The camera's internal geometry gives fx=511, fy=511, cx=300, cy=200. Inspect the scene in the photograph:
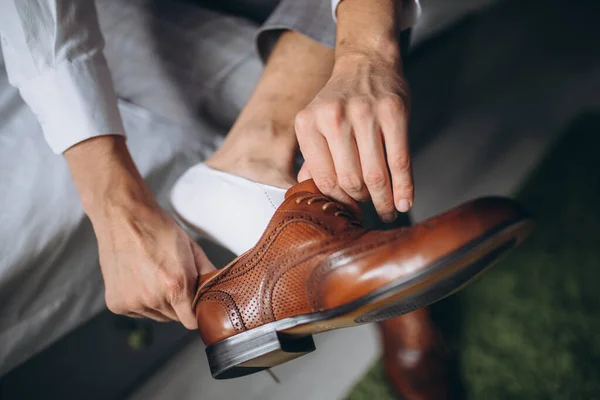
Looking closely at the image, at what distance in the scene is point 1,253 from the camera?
0.68 meters

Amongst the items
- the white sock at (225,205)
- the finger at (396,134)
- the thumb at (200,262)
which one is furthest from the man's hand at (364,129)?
the thumb at (200,262)

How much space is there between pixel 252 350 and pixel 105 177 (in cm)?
31

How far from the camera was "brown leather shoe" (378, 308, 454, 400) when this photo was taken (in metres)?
0.94

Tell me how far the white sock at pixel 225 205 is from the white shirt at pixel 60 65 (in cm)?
13

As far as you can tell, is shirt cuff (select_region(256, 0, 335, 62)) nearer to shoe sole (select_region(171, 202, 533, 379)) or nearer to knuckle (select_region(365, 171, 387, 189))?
knuckle (select_region(365, 171, 387, 189))

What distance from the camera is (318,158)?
59 centimetres

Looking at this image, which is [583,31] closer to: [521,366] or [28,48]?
[521,366]

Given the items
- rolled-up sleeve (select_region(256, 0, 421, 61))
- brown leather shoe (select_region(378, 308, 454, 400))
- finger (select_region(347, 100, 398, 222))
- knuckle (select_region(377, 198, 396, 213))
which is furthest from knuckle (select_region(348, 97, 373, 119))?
brown leather shoe (select_region(378, 308, 454, 400))

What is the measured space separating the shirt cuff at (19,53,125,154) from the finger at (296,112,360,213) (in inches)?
11.8

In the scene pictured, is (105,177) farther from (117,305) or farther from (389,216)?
(389,216)

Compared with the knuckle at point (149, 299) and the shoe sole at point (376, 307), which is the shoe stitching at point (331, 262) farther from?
the knuckle at point (149, 299)

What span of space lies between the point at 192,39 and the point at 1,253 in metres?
0.47

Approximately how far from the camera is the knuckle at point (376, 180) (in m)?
0.57

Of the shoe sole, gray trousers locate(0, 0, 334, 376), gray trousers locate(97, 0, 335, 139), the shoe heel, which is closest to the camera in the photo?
the shoe sole
